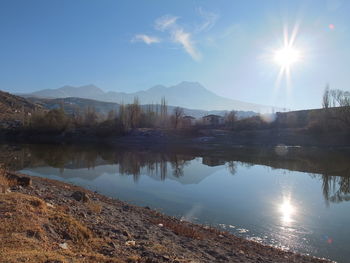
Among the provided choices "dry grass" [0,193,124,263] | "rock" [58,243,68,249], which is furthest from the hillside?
Answer: "rock" [58,243,68,249]

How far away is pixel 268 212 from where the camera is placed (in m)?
14.6

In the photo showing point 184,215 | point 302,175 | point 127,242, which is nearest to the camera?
point 127,242

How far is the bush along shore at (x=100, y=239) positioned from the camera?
17.4 ft

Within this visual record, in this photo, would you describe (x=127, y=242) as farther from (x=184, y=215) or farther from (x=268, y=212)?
(x=268, y=212)

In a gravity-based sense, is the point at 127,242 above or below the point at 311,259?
above

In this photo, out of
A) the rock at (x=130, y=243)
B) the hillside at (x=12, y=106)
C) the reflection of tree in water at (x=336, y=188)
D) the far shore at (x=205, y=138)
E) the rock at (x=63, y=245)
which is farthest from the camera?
the hillside at (x=12, y=106)

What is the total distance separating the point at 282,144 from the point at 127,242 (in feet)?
189

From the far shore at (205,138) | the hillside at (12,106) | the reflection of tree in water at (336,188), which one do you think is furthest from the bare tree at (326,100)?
the hillside at (12,106)

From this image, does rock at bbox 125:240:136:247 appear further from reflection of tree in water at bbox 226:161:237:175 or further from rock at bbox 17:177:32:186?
reflection of tree in water at bbox 226:161:237:175

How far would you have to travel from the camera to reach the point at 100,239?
6.77m

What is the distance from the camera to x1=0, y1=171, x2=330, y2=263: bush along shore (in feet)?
17.4

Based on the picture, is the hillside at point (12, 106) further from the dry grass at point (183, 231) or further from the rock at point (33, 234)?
the rock at point (33, 234)

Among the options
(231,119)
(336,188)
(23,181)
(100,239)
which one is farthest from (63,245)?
(231,119)

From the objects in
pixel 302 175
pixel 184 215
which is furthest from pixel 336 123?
pixel 184 215
